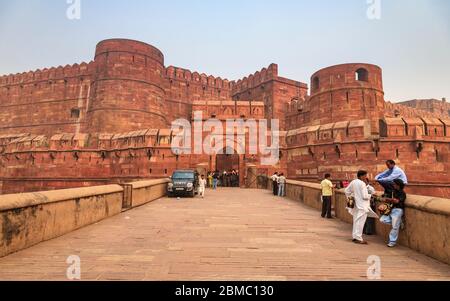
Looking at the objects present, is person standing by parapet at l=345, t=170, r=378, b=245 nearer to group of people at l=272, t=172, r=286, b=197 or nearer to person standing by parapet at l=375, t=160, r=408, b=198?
person standing by parapet at l=375, t=160, r=408, b=198

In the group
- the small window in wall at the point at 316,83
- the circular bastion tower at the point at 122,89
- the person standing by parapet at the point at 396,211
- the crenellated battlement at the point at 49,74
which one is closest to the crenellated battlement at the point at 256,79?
the small window in wall at the point at 316,83

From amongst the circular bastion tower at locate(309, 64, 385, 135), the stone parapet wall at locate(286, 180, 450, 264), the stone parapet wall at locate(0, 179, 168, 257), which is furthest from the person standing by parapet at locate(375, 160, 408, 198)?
the circular bastion tower at locate(309, 64, 385, 135)

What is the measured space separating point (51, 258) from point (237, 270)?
2381 mm

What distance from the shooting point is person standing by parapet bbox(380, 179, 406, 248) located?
14.4ft

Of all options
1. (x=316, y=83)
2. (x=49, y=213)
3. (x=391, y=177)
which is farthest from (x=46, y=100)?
(x=391, y=177)

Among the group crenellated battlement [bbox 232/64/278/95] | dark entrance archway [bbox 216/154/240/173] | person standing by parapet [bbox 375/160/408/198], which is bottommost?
person standing by parapet [bbox 375/160/408/198]

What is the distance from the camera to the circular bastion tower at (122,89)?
2683 cm

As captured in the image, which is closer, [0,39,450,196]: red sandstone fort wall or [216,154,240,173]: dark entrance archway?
[0,39,450,196]: red sandstone fort wall

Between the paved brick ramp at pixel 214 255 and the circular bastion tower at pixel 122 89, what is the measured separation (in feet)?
74.5

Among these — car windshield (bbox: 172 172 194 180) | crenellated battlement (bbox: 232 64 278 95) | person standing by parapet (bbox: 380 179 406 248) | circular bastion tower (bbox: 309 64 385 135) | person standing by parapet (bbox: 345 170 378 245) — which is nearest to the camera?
person standing by parapet (bbox: 380 179 406 248)

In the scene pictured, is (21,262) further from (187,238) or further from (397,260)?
(397,260)

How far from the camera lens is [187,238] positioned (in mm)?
4738

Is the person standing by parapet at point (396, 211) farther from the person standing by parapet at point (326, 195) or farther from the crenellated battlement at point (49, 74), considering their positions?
the crenellated battlement at point (49, 74)

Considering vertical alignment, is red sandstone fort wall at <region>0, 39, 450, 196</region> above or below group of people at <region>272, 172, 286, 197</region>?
above
